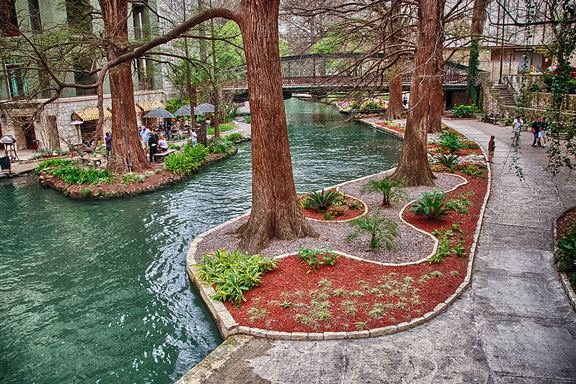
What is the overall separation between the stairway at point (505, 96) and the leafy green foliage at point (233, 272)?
96.3 feet

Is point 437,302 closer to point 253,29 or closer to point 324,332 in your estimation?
point 324,332

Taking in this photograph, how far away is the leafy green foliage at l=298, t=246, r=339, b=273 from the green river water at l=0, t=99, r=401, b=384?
2.38 m

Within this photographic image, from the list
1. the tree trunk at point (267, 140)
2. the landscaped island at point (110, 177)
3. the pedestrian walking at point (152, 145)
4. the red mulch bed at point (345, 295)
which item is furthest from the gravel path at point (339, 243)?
the pedestrian walking at point (152, 145)

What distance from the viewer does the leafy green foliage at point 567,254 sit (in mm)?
8826

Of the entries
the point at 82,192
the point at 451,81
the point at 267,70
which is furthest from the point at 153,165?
the point at 451,81

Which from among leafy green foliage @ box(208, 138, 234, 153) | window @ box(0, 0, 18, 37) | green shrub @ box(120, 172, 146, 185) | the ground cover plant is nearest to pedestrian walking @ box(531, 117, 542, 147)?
the ground cover plant

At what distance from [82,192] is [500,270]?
14863mm

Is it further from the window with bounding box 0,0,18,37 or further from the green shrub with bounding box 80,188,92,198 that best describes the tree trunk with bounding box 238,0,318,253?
the green shrub with bounding box 80,188,92,198

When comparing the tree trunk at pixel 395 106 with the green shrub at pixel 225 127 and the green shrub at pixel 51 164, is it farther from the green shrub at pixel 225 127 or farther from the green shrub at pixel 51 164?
the green shrub at pixel 51 164

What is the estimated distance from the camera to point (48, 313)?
29.5 feet

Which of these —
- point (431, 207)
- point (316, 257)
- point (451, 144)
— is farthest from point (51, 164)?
point (451, 144)

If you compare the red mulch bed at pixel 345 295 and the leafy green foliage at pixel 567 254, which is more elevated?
the leafy green foliage at pixel 567 254

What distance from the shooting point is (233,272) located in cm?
899

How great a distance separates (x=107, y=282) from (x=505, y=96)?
3267 cm
